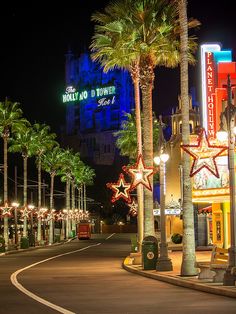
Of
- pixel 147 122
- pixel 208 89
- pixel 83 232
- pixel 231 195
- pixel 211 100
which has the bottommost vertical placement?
pixel 83 232

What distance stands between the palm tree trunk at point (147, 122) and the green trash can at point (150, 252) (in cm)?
410

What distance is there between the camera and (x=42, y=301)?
17.9 meters

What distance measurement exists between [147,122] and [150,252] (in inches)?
290

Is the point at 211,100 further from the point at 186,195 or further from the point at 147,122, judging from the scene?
the point at 186,195

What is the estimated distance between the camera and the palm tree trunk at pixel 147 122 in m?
34.3

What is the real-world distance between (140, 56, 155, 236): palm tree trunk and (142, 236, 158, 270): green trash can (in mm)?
4102

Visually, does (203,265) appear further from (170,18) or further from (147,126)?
(170,18)

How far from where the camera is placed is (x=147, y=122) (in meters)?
34.4

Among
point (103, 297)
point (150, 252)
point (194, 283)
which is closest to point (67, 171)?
point (150, 252)

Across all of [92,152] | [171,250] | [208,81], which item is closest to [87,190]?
[92,152]

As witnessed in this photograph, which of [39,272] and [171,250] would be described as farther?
[171,250]


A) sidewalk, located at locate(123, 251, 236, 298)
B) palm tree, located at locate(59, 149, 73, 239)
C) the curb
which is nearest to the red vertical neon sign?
the curb

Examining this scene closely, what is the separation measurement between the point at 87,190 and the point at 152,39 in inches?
6137

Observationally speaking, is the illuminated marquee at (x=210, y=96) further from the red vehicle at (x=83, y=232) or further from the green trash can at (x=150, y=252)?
the red vehicle at (x=83, y=232)
